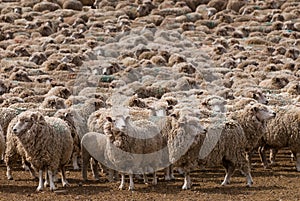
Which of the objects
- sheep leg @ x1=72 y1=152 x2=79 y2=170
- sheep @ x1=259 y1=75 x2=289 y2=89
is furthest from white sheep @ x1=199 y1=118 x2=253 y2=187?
sheep @ x1=259 y1=75 x2=289 y2=89

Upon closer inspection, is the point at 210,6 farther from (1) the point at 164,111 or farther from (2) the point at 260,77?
(1) the point at 164,111

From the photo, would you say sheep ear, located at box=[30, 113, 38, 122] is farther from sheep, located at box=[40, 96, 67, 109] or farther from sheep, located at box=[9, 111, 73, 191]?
sheep, located at box=[40, 96, 67, 109]

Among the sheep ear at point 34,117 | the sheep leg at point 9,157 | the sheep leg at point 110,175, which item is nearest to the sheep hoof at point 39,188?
the sheep ear at point 34,117

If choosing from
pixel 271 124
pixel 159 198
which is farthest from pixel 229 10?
pixel 159 198

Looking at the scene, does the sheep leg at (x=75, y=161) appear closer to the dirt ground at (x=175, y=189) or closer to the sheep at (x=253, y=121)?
the dirt ground at (x=175, y=189)

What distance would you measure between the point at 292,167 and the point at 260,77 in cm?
1081

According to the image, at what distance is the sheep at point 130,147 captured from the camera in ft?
40.4

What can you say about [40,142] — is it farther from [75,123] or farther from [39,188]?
[75,123]

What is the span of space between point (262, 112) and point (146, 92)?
8400 mm

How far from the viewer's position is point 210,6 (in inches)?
2330

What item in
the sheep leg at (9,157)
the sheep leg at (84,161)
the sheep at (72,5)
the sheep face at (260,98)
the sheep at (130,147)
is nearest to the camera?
the sheep at (130,147)

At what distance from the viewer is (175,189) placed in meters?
12.4

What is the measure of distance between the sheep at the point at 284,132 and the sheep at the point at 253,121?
0.88 metres

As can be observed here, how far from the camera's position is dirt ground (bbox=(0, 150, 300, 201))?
11.6 m
